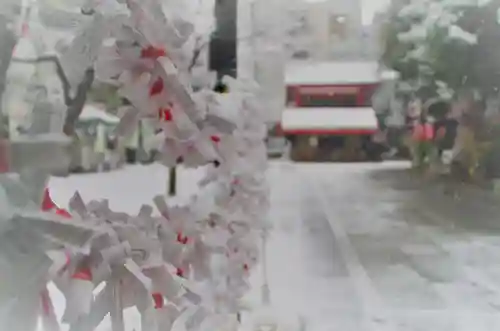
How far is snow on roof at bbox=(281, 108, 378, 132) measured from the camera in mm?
980

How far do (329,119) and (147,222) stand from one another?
0.40 m

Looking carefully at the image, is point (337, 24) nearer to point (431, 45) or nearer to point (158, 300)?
point (431, 45)

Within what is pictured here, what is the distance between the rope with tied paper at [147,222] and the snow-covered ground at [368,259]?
187mm

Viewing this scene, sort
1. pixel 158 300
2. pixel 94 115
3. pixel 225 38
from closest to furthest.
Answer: pixel 158 300 → pixel 94 115 → pixel 225 38

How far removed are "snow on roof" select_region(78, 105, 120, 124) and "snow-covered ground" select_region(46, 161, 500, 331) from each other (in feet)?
0.97

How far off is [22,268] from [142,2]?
309 millimetres

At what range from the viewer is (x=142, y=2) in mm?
662

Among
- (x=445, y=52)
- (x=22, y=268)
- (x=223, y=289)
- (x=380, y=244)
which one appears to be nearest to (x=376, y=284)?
(x=380, y=244)

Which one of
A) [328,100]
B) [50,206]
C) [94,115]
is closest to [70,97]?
[94,115]

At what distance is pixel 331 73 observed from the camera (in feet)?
3.23

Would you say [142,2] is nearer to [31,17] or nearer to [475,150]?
[31,17]

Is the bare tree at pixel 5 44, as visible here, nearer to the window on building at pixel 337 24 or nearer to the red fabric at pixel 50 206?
the red fabric at pixel 50 206

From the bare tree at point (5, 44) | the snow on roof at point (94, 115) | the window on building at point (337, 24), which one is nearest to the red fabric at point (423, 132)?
the window on building at point (337, 24)

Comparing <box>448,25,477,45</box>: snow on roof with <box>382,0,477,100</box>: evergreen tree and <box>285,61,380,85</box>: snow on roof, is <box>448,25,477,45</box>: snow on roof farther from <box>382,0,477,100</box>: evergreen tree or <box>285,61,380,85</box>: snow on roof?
<box>285,61,380,85</box>: snow on roof
